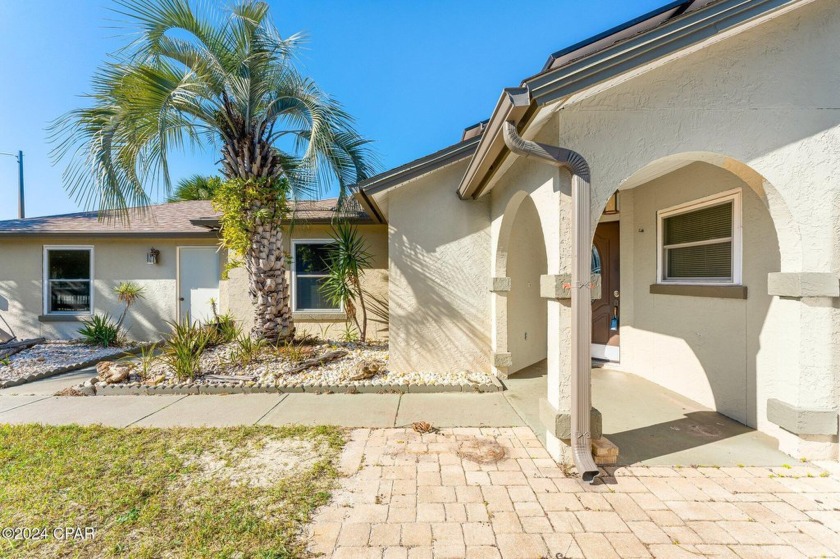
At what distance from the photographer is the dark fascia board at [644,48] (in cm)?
277

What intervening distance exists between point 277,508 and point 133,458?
187 cm

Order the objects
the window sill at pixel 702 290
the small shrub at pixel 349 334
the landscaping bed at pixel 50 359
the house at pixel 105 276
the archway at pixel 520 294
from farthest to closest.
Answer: the house at pixel 105 276, the small shrub at pixel 349 334, the landscaping bed at pixel 50 359, the archway at pixel 520 294, the window sill at pixel 702 290

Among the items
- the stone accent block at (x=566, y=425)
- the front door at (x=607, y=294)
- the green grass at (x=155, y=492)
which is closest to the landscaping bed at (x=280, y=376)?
the green grass at (x=155, y=492)

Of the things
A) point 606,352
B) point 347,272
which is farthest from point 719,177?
point 347,272

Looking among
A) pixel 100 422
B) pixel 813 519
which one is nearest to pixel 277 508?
pixel 100 422

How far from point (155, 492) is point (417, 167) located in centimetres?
486

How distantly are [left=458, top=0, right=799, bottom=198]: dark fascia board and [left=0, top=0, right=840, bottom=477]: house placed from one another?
0.05ft

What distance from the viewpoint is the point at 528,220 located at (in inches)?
246

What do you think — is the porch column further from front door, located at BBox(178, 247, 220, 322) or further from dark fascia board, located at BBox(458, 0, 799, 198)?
front door, located at BBox(178, 247, 220, 322)

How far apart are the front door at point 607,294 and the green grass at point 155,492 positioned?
16.3 ft

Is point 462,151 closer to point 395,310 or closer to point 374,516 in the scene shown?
point 395,310

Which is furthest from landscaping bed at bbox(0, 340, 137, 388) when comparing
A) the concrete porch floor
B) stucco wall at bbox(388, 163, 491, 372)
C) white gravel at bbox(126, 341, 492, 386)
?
the concrete porch floor

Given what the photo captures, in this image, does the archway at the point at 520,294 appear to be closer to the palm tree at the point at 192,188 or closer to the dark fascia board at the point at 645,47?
the dark fascia board at the point at 645,47

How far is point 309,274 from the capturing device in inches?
329
